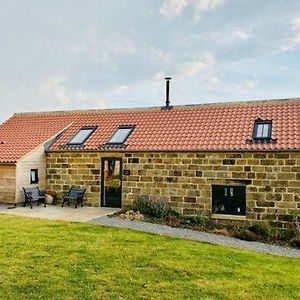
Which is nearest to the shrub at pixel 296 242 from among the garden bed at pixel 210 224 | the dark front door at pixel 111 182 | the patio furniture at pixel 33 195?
the garden bed at pixel 210 224

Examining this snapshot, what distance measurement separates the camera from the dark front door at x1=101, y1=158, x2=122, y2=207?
18.5 m

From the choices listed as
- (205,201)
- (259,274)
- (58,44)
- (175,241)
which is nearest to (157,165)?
(205,201)

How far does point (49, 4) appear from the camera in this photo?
1592 cm

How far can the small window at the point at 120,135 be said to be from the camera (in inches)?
745

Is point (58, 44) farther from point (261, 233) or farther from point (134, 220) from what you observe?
point (261, 233)

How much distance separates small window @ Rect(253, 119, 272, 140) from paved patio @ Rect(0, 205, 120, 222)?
6889mm

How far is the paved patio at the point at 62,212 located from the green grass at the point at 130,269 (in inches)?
109

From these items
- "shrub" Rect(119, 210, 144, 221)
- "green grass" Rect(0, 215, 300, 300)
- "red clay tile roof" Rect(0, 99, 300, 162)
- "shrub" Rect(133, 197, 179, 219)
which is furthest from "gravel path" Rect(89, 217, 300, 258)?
"red clay tile roof" Rect(0, 99, 300, 162)

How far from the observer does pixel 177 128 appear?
18.9 metres

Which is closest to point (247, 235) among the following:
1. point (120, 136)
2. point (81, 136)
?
point (120, 136)

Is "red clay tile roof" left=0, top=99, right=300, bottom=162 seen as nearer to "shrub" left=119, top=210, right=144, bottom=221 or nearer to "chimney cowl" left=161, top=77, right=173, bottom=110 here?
"chimney cowl" left=161, top=77, right=173, bottom=110

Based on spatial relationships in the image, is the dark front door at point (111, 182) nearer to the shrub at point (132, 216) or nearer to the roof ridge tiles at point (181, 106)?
the shrub at point (132, 216)

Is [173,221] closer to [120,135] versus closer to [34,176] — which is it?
[120,135]

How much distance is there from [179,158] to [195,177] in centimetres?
108
